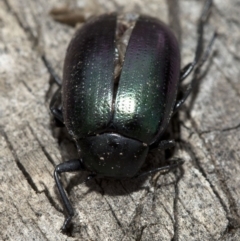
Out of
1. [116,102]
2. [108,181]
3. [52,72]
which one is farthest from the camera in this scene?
[52,72]

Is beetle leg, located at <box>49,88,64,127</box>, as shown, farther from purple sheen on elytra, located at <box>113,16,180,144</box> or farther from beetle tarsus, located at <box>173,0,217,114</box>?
beetle tarsus, located at <box>173,0,217,114</box>

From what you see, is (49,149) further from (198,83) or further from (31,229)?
(198,83)

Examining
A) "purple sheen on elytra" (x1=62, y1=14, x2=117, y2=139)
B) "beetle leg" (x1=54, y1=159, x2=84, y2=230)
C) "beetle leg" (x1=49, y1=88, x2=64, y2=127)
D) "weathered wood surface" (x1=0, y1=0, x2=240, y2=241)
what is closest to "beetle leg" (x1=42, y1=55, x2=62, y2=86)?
"weathered wood surface" (x1=0, y1=0, x2=240, y2=241)

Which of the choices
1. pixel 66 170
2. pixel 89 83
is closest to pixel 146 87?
pixel 89 83

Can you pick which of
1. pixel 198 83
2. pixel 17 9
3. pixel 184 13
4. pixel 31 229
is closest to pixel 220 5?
pixel 184 13

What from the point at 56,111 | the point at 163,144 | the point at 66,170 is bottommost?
the point at 66,170

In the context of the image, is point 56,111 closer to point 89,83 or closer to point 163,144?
point 89,83

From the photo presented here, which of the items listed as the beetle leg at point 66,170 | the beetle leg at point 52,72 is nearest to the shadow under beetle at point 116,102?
the beetle leg at point 66,170
